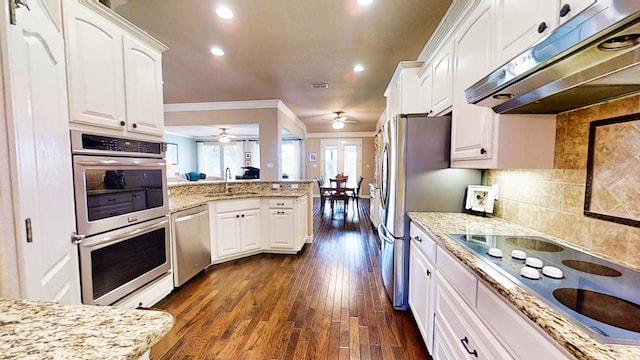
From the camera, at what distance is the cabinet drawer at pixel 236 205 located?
324 cm

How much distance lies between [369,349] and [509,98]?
5.75 feet

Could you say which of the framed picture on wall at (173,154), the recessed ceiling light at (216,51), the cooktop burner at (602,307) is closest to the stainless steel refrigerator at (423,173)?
the cooktop burner at (602,307)

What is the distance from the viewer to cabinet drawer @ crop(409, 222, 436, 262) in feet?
5.24

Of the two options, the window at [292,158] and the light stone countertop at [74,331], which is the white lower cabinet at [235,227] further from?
the window at [292,158]

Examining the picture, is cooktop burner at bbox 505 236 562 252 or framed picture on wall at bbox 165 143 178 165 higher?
framed picture on wall at bbox 165 143 178 165

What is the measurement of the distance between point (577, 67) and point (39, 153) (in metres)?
1.90

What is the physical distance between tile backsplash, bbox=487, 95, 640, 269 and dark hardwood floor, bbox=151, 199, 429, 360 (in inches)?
45.7

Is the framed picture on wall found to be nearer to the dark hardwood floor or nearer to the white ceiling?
the white ceiling

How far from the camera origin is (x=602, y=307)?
29.7 inches

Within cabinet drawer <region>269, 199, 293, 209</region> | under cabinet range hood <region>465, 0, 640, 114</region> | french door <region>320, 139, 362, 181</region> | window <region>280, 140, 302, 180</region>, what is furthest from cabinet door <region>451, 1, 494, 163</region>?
window <region>280, 140, 302, 180</region>

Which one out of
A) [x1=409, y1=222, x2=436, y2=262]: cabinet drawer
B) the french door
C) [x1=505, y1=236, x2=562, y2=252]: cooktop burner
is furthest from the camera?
the french door

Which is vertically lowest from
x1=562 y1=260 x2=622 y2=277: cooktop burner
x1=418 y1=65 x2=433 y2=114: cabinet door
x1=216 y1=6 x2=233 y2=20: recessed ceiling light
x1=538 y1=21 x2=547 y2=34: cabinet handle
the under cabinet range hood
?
x1=562 y1=260 x2=622 y2=277: cooktop burner

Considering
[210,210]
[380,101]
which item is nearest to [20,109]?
[210,210]

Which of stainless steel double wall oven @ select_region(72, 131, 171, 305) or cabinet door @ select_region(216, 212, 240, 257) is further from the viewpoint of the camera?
cabinet door @ select_region(216, 212, 240, 257)
